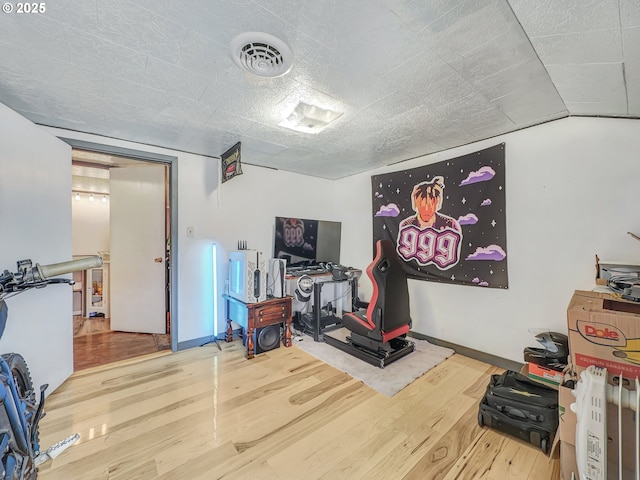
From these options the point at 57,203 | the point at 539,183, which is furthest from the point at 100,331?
the point at 539,183

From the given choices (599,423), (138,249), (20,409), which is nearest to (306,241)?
(138,249)

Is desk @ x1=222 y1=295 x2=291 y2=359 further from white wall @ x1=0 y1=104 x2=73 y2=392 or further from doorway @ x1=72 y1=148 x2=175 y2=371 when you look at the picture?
white wall @ x1=0 y1=104 x2=73 y2=392

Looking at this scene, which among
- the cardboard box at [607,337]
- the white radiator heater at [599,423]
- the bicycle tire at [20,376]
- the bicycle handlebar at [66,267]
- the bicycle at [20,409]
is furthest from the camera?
the bicycle handlebar at [66,267]

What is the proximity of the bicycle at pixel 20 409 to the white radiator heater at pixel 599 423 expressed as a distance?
2414mm

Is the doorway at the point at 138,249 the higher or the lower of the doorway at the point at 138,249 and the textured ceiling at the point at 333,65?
the lower

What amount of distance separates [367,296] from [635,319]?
2.93m

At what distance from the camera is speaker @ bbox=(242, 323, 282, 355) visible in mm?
2803

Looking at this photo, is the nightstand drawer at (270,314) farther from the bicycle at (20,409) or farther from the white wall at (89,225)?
the white wall at (89,225)

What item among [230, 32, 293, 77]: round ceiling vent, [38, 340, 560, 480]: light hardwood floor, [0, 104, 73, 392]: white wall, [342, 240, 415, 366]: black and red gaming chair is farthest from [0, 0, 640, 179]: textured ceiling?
[38, 340, 560, 480]: light hardwood floor

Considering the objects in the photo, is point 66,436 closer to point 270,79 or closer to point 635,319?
point 270,79

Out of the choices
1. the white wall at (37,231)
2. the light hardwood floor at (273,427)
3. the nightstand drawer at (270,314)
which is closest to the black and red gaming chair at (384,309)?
the light hardwood floor at (273,427)

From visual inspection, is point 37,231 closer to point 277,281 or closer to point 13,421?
point 13,421

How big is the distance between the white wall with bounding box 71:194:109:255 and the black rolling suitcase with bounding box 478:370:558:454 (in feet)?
19.1

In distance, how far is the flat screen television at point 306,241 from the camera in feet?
12.0
